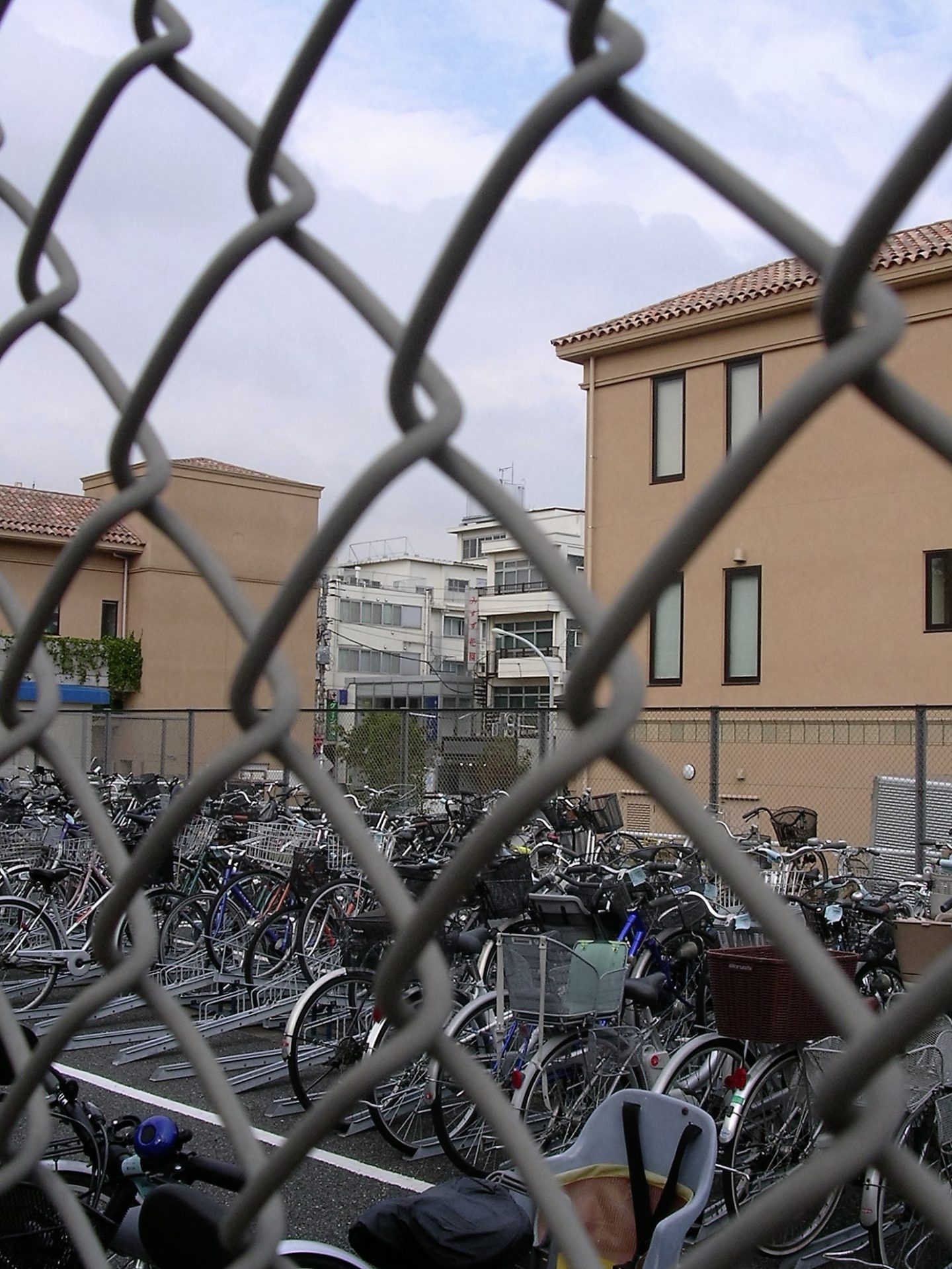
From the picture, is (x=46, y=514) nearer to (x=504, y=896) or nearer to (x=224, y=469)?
(x=224, y=469)

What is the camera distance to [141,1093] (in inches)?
226

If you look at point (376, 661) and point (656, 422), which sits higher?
point (656, 422)

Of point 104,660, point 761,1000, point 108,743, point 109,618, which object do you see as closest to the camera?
point 761,1000

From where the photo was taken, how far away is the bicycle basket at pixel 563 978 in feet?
15.2

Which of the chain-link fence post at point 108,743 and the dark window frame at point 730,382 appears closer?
the dark window frame at point 730,382

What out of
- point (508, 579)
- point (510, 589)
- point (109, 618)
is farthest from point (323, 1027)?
point (508, 579)

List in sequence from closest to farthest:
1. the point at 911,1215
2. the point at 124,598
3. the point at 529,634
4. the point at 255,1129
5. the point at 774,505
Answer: the point at 911,1215
the point at 255,1129
the point at 774,505
the point at 124,598
the point at 529,634

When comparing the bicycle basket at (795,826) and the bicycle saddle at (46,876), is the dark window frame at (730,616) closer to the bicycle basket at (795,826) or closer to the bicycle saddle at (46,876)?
the bicycle basket at (795,826)

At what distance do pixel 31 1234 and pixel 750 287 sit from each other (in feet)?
51.8

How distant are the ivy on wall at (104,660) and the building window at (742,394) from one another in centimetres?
1633

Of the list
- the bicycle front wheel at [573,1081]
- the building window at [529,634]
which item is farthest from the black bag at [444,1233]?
the building window at [529,634]

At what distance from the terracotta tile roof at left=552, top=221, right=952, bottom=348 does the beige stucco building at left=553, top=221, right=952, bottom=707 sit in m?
0.04

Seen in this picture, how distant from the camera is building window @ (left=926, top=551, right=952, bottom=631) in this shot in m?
14.9

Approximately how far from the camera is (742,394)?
1659 centimetres
